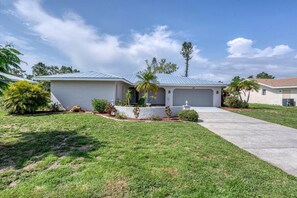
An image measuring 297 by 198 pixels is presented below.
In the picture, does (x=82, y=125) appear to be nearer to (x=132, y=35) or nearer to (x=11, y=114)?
(x=11, y=114)

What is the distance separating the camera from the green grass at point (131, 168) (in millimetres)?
3707

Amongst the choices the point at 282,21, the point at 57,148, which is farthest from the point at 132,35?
the point at 57,148

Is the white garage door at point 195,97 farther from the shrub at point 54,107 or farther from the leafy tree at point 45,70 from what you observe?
the leafy tree at point 45,70

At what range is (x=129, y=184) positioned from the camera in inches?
152

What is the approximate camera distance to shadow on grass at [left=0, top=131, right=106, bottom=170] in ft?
17.6

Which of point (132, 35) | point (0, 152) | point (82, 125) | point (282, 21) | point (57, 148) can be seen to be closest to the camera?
point (0, 152)

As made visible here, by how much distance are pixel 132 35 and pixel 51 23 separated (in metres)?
10.4

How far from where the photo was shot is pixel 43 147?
6.30 m

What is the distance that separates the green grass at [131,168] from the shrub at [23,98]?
615 cm

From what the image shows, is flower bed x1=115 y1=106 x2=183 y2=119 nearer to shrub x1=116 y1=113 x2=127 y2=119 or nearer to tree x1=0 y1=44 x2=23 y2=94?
shrub x1=116 y1=113 x2=127 y2=119

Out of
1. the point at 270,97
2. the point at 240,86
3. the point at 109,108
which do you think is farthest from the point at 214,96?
the point at 109,108

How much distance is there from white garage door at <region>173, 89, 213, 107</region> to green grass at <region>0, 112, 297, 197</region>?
1671 cm

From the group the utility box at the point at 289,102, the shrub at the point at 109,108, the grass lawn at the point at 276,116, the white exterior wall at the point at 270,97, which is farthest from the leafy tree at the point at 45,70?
the utility box at the point at 289,102

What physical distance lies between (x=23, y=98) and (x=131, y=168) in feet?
39.5
